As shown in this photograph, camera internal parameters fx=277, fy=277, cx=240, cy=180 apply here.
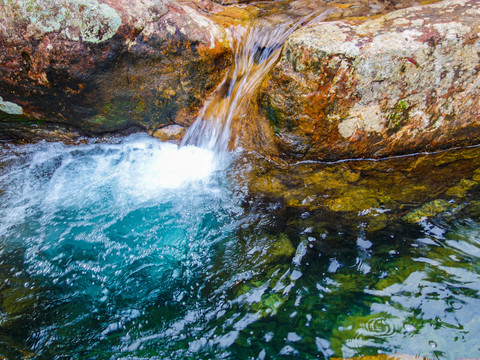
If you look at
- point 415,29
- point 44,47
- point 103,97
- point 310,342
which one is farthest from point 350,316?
point 44,47

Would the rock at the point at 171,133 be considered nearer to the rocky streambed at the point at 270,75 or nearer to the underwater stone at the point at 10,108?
the rocky streambed at the point at 270,75

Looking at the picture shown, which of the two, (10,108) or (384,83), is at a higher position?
(384,83)

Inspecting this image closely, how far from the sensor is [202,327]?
2240mm

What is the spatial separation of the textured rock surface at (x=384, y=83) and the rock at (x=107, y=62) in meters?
1.30

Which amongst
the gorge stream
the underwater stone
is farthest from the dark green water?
the underwater stone

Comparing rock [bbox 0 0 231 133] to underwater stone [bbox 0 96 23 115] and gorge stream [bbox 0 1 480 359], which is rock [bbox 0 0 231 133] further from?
gorge stream [bbox 0 1 480 359]

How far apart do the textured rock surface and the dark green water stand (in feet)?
1.22

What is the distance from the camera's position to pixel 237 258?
2.82 metres

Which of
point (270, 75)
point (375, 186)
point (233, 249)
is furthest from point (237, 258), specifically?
point (270, 75)

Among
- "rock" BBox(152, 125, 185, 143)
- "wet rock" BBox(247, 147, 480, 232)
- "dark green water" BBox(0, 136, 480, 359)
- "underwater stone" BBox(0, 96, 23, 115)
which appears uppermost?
"underwater stone" BBox(0, 96, 23, 115)

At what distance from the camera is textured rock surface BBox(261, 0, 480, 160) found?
3.08 meters

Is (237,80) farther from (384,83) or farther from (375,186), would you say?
(375,186)

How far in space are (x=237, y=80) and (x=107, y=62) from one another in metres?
1.85

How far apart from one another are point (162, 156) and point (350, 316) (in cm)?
335
